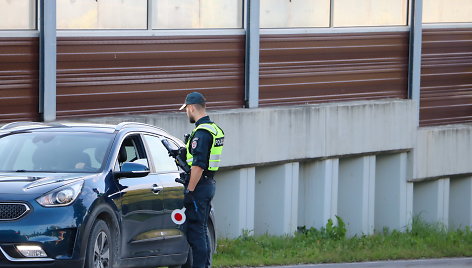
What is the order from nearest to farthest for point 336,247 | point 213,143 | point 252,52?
point 213,143 → point 336,247 → point 252,52

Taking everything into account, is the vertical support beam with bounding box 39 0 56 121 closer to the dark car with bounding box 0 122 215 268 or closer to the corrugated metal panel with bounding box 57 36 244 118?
the corrugated metal panel with bounding box 57 36 244 118

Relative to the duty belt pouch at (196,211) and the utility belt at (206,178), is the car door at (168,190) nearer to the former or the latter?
the duty belt pouch at (196,211)

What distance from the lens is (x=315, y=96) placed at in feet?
75.0

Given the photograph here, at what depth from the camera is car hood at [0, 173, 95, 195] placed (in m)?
10.5

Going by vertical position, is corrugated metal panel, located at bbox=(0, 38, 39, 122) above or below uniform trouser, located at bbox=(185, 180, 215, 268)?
above

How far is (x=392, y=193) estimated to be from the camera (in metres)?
24.8

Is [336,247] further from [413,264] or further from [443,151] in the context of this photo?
[443,151]

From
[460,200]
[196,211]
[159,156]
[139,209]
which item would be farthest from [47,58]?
[460,200]

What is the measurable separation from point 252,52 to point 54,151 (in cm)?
993

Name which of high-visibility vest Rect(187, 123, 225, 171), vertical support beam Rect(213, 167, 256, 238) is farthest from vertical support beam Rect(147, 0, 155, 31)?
high-visibility vest Rect(187, 123, 225, 171)

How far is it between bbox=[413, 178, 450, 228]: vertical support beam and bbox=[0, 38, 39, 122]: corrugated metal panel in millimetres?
10830

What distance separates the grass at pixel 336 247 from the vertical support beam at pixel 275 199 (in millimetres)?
390

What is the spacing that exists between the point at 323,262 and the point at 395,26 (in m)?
8.19

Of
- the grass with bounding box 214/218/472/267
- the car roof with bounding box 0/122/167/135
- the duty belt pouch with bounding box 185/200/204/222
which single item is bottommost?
the grass with bounding box 214/218/472/267
